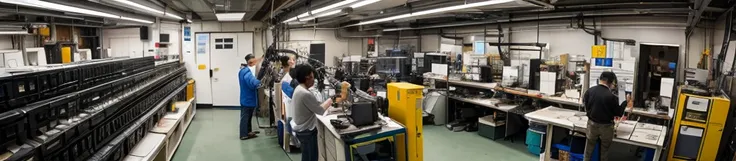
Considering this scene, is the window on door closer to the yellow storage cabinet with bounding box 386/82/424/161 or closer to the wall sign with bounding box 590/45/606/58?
the yellow storage cabinet with bounding box 386/82/424/161

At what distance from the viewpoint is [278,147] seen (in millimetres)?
5754

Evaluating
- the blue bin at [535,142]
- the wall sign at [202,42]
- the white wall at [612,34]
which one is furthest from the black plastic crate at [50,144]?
the wall sign at [202,42]

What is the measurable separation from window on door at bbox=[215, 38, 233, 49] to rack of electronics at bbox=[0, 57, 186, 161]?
400 centimetres

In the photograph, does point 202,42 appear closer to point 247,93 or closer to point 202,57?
point 202,57

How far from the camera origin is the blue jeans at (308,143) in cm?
378

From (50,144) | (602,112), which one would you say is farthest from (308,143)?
(602,112)

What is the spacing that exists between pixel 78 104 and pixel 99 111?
0.27 meters

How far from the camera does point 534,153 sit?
17.6ft

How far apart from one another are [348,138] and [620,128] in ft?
10.2

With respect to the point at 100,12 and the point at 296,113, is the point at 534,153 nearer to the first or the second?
the point at 296,113

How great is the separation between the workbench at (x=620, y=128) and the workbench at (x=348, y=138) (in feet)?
6.74

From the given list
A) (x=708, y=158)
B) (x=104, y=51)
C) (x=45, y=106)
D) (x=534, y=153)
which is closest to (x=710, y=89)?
(x=708, y=158)

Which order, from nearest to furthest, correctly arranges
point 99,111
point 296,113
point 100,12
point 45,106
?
1. point 45,106
2. point 99,111
3. point 296,113
4. point 100,12

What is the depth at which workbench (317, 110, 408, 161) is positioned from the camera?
3.34 metres
